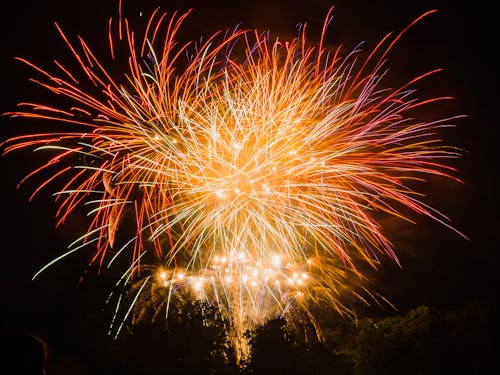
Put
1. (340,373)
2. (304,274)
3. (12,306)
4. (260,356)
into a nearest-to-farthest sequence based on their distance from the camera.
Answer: (260,356), (340,373), (12,306), (304,274)

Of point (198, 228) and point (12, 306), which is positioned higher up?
point (198, 228)

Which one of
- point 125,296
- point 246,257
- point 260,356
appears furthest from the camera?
point 246,257

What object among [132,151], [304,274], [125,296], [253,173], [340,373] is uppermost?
[132,151]

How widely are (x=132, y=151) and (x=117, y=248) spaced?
2.30 meters

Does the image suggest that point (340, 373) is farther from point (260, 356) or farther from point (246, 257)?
point (246, 257)

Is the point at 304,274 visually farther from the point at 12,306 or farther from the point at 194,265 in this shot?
the point at 12,306

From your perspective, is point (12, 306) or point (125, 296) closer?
point (125, 296)

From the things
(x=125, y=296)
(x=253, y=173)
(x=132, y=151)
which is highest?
(x=132, y=151)

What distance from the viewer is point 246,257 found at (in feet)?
30.7

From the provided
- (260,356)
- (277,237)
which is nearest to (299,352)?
(260,356)

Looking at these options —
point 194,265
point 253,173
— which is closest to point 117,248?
point 194,265

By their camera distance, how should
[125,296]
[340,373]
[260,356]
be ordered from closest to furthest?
1. [260,356]
2. [340,373]
3. [125,296]

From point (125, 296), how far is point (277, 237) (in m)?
3.36

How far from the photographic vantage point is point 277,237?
29.3 ft
